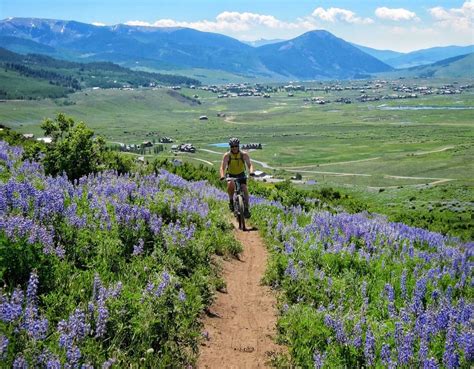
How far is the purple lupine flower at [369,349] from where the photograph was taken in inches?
249

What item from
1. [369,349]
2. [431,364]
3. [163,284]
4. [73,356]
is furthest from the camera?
[163,284]

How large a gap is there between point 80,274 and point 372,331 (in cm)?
428

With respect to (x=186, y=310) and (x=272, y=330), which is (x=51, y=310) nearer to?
(x=186, y=310)

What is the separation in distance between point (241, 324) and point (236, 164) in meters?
Answer: 8.09

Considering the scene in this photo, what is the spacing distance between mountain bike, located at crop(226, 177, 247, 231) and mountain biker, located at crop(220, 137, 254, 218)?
96 mm

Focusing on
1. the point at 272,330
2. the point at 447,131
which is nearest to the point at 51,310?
the point at 272,330

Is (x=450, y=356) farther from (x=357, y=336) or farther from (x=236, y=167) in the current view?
(x=236, y=167)

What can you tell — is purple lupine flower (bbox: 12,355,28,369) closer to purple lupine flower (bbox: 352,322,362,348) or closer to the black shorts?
purple lupine flower (bbox: 352,322,362,348)

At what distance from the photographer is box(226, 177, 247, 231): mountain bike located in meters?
14.9

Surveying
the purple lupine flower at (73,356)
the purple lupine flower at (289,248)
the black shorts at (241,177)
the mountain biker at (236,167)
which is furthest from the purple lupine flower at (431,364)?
the black shorts at (241,177)

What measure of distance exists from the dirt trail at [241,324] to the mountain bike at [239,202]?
3.70 metres

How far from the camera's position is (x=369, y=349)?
6457 millimetres

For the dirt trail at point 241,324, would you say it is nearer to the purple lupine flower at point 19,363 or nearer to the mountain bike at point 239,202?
the purple lupine flower at point 19,363

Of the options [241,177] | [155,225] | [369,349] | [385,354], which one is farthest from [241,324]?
[241,177]
